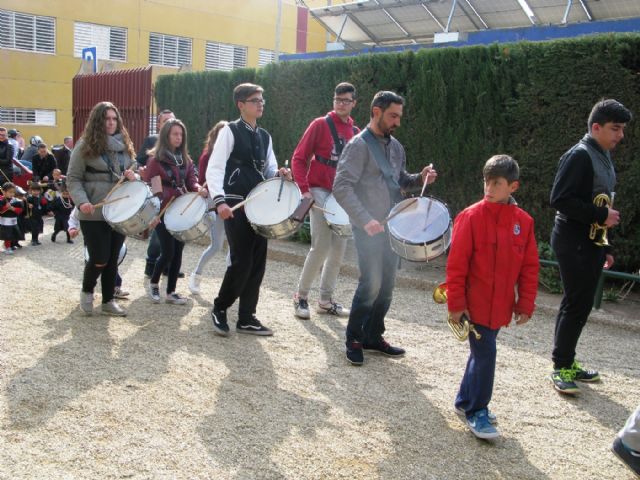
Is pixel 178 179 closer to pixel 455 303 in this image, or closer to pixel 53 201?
pixel 455 303

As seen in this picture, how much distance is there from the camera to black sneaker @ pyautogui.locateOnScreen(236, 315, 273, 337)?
5820 millimetres

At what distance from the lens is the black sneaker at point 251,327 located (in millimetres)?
5820

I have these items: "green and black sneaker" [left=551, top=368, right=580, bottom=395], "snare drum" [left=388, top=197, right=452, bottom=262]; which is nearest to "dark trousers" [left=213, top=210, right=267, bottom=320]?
"snare drum" [left=388, top=197, right=452, bottom=262]

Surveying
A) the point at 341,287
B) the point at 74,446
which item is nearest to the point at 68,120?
the point at 341,287

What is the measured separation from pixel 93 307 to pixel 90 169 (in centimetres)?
128

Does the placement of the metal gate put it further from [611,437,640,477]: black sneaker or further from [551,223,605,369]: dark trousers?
[611,437,640,477]: black sneaker

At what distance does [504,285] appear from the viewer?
389 centimetres

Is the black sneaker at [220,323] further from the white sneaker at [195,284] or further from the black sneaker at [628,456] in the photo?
the black sneaker at [628,456]

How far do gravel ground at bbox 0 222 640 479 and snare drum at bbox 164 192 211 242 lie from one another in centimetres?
73

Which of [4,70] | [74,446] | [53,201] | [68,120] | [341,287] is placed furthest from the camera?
[68,120]

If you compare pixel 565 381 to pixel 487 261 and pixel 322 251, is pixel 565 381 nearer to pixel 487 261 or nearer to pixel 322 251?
pixel 487 261

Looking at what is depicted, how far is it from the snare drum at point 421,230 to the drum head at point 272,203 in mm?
1005

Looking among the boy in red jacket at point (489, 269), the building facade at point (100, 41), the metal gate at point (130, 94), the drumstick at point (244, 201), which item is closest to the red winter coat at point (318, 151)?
the drumstick at point (244, 201)

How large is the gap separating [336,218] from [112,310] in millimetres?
2158
